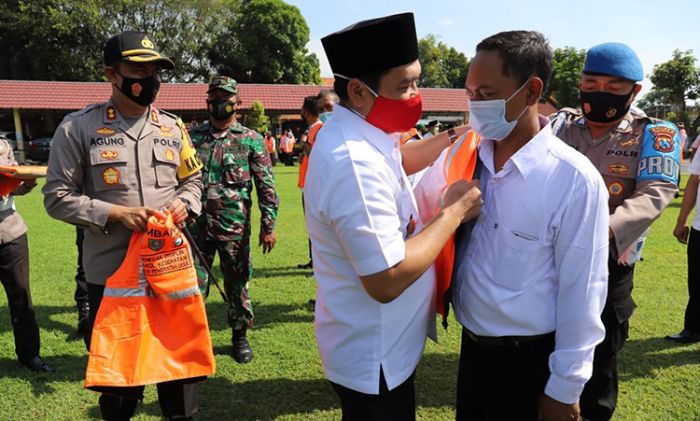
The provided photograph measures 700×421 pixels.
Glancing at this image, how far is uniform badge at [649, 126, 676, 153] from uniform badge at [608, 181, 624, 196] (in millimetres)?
251

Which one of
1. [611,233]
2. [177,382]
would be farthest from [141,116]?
[611,233]

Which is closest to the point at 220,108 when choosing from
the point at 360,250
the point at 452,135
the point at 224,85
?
the point at 224,85

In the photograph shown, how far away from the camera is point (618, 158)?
2580 mm

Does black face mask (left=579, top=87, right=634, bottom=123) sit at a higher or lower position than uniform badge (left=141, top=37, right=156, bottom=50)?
lower

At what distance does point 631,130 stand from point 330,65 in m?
1.81

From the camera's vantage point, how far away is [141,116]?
294 centimetres

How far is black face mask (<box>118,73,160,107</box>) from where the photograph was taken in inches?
109

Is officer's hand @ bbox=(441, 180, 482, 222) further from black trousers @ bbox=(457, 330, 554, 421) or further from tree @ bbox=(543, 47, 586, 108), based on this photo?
tree @ bbox=(543, 47, 586, 108)

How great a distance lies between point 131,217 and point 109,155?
412 millimetres

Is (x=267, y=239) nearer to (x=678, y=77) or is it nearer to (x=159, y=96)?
(x=159, y=96)

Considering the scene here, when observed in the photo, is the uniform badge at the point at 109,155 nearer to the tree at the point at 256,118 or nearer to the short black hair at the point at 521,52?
the short black hair at the point at 521,52

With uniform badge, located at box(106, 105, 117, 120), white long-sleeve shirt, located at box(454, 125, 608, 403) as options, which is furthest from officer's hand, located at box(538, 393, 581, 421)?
uniform badge, located at box(106, 105, 117, 120)

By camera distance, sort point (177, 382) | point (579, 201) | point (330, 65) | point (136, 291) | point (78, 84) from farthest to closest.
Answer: point (78, 84)
point (177, 382)
point (136, 291)
point (330, 65)
point (579, 201)

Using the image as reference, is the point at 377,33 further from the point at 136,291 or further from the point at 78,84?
the point at 78,84
